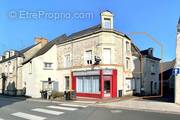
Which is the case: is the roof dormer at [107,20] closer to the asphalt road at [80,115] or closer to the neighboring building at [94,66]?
the neighboring building at [94,66]

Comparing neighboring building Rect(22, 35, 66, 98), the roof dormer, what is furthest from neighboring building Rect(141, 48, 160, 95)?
neighboring building Rect(22, 35, 66, 98)

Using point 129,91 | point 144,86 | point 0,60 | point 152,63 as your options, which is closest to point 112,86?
point 129,91

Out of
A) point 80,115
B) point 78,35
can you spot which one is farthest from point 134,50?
point 80,115

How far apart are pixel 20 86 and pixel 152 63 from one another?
19.9 m

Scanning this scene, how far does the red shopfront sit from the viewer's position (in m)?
27.2

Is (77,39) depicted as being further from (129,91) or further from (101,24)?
(129,91)

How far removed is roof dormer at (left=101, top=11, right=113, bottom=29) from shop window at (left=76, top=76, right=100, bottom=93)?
18.8 feet

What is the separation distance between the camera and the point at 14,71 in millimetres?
39438

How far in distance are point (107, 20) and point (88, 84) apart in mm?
7486

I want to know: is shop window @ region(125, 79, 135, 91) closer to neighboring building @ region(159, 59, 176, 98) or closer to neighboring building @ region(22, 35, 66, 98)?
neighboring building @ region(22, 35, 66, 98)

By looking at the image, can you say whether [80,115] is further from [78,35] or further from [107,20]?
[78,35]

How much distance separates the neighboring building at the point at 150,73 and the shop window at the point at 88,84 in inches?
345

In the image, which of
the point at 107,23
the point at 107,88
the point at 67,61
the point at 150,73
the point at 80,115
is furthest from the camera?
the point at 150,73

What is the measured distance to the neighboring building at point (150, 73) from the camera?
3594 centimetres
